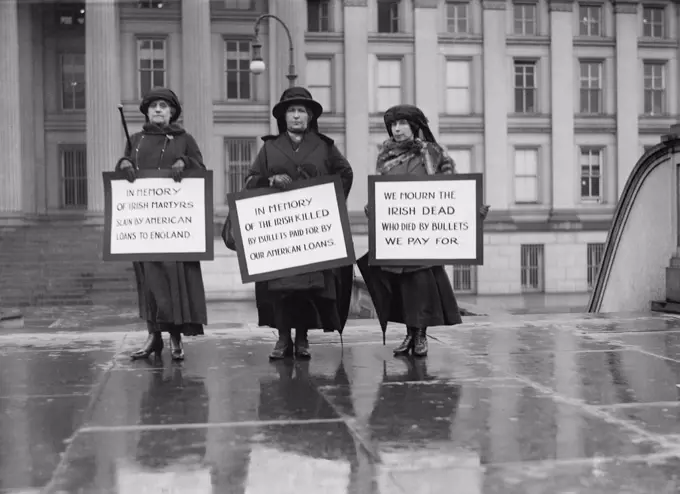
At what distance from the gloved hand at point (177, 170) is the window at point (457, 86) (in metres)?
31.0

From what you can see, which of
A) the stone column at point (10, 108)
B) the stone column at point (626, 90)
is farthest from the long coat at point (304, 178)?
the stone column at point (626, 90)

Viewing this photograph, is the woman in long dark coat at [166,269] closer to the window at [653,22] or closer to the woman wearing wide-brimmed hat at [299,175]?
the woman wearing wide-brimmed hat at [299,175]

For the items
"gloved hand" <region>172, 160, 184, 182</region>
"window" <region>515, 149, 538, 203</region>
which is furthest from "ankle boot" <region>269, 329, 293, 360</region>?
"window" <region>515, 149, 538, 203</region>

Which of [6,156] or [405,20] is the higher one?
[405,20]

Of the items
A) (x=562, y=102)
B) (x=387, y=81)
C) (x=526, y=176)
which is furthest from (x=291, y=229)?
(x=562, y=102)

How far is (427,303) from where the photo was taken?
23.5 feet

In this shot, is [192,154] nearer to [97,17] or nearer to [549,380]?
[549,380]

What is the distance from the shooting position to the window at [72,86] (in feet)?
118

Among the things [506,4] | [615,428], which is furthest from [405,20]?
[615,428]

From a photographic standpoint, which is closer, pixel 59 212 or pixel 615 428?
pixel 615 428

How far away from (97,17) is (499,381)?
30845mm

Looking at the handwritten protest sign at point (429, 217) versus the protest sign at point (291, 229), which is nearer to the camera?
the protest sign at point (291, 229)

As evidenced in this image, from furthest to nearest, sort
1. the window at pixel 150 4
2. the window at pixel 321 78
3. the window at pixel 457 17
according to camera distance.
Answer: the window at pixel 457 17 → the window at pixel 321 78 → the window at pixel 150 4

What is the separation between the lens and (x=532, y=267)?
36844mm
